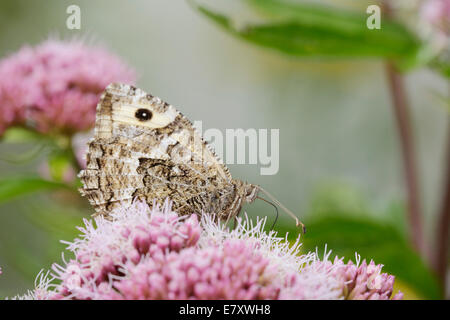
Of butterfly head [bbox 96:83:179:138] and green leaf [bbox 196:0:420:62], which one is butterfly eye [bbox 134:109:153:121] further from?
green leaf [bbox 196:0:420:62]

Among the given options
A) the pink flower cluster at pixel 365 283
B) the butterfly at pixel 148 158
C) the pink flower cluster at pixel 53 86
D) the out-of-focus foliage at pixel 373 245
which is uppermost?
the pink flower cluster at pixel 53 86

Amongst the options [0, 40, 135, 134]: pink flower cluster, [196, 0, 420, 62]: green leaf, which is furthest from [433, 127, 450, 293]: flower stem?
[0, 40, 135, 134]: pink flower cluster

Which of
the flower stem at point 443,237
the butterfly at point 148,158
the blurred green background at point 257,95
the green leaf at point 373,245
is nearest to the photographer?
the butterfly at point 148,158

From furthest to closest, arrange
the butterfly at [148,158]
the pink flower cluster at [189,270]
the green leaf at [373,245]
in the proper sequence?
the green leaf at [373,245] < the butterfly at [148,158] < the pink flower cluster at [189,270]

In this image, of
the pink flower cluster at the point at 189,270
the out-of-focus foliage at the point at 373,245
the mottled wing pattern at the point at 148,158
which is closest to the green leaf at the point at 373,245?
the out-of-focus foliage at the point at 373,245

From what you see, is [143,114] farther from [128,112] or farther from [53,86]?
[53,86]

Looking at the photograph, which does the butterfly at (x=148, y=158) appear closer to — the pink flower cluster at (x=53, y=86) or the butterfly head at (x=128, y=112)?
the butterfly head at (x=128, y=112)

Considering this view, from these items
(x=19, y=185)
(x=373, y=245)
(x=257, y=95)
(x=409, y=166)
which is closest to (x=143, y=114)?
(x=19, y=185)
